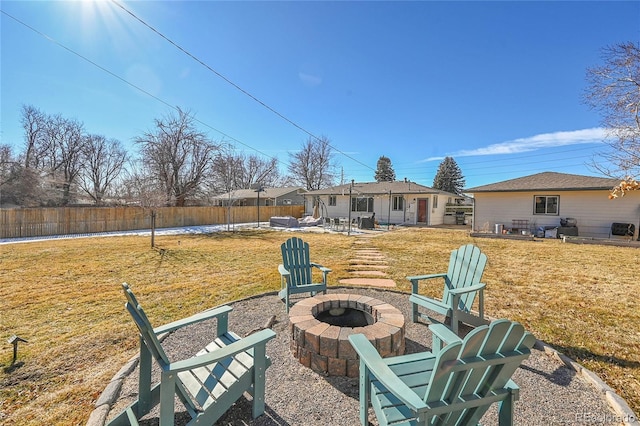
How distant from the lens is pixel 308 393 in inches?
83.2

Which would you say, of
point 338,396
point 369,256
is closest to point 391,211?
point 369,256

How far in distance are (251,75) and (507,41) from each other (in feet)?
26.9

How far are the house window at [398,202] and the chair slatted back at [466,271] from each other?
1696 cm

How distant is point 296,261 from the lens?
4.11m

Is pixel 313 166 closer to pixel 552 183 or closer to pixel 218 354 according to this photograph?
pixel 552 183

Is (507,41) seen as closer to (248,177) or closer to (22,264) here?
(22,264)

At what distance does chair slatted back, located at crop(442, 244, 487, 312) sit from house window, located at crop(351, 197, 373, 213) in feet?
59.0

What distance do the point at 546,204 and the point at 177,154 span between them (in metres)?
25.1

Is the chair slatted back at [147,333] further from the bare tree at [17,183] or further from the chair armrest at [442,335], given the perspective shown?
the bare tree at [17,183]

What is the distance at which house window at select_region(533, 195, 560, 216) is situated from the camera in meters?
13.8

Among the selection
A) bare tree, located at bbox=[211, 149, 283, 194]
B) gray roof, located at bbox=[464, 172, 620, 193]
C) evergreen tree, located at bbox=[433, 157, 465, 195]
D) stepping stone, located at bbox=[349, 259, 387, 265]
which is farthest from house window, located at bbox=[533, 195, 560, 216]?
bare tree, located at bbox=[211, 149, 283, 194]

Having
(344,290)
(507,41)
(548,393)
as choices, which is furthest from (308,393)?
(507,41)

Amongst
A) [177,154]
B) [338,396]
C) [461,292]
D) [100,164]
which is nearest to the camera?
[338,396]

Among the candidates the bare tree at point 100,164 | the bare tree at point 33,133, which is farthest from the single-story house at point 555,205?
the bare tree at point 33,133
